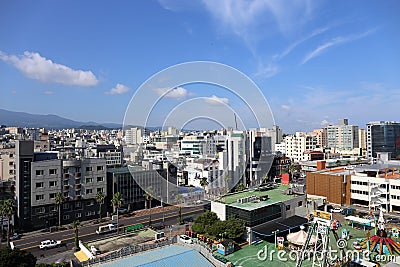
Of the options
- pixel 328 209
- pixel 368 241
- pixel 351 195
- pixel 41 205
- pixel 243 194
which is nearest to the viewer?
pixel 368 241

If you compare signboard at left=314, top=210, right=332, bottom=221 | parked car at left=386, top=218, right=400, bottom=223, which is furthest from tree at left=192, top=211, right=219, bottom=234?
parked car at left=386, top=218, right=400, bottom=223

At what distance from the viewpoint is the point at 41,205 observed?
14.1 m

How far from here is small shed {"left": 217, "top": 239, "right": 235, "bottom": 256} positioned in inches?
403

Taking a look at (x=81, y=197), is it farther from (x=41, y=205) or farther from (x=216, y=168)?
(x=216, y=168)

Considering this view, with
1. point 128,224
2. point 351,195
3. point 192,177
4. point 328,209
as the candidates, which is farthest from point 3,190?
point 351,195

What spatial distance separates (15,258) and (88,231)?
6.43 metres

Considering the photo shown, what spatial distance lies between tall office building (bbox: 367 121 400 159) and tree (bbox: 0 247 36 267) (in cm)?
3647

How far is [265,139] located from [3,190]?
22.0m

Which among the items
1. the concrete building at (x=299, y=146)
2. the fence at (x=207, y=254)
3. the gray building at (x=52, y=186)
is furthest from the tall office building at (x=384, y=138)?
the fence at (x=207, y=254)

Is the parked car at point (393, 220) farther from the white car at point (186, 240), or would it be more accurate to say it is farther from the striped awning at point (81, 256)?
the striped awning at point (81, 256)

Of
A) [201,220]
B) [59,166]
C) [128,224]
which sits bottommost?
[128,224]

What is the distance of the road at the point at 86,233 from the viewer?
11.8 meters

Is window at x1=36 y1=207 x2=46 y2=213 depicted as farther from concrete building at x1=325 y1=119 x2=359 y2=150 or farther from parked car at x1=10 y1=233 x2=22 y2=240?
concrete building at x1=325 y1=119 x2=359 y2=150

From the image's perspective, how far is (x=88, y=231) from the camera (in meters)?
13.8
